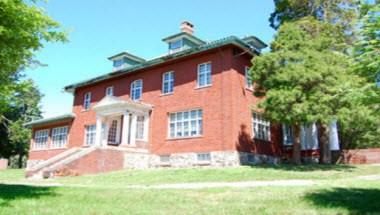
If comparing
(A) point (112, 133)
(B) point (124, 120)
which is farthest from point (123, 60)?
(B) point (124, 120)

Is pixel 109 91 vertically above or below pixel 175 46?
below

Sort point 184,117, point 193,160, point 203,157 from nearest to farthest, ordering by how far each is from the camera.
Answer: point 203,157 → point 193,160 → point 184,117

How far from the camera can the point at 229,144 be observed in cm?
2048

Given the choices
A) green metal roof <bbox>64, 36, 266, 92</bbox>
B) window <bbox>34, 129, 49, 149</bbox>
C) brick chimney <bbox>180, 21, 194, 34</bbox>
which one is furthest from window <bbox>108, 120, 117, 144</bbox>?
window <bbox>34, 129, 49, 149</bbox>

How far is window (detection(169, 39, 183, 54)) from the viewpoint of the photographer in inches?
1014

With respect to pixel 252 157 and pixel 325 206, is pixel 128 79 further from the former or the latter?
pixel 325 206

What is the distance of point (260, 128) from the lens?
2366 centimetres

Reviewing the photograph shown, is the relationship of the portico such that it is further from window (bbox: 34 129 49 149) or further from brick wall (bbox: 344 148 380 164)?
brick wall (bbox: 344 148 380 164)

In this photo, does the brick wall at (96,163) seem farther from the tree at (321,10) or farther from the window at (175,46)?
the tree at (321,10)

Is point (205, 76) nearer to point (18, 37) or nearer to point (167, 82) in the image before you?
point (167, 82)

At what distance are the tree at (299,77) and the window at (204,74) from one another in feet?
10.8

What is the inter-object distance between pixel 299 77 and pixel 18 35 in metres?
13.1

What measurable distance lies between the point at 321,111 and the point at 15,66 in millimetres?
13634

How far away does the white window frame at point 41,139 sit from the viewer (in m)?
34.9
